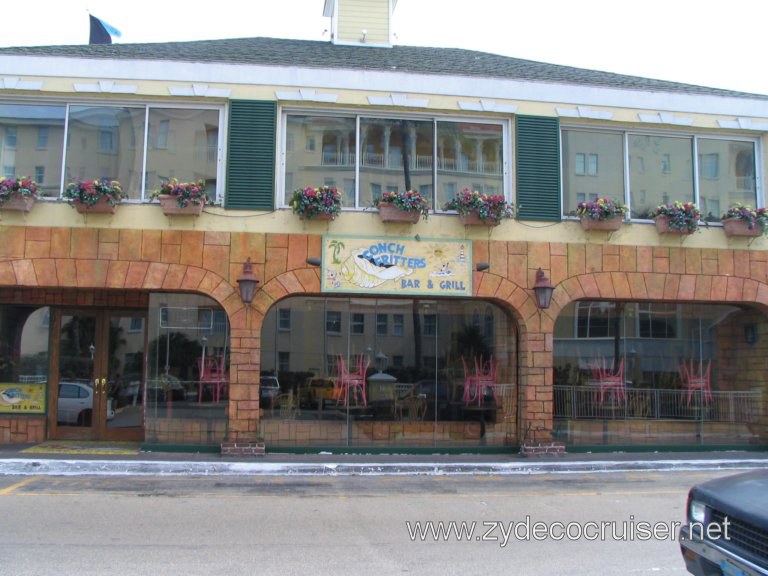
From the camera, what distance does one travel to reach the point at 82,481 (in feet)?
33.8

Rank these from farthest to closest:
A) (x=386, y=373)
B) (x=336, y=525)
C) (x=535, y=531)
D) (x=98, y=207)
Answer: (x=386, y=373) → (x=98, y=207) → (x=336, y=525) → (x=535, y=531)

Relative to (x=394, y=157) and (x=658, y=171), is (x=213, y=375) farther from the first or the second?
(x=658, y=171)

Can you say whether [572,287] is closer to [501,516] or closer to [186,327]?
[501,516]

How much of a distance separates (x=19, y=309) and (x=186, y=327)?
3.47 metres

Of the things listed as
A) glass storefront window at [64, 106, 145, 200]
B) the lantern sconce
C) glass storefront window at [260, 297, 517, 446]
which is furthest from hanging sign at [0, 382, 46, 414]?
the lantern sconce

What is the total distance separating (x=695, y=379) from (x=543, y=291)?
4027mm

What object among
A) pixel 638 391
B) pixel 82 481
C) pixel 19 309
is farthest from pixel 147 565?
pixel 638 391

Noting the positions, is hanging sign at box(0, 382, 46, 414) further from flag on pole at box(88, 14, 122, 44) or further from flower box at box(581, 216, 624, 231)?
flower box at box(581, 216, 624, 231)

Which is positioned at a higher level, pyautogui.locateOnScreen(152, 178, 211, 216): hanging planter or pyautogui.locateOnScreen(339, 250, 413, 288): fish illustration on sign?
pyautogui.locateOnScreen(152, 178, 211, 216): hanging planter

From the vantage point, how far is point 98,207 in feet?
38.8

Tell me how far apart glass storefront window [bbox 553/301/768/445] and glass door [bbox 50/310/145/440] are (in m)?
8.12

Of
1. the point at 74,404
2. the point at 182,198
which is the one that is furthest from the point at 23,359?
the point at 182,198

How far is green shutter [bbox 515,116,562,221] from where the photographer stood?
1302cm

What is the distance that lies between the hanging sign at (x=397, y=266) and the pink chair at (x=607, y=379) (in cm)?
313
